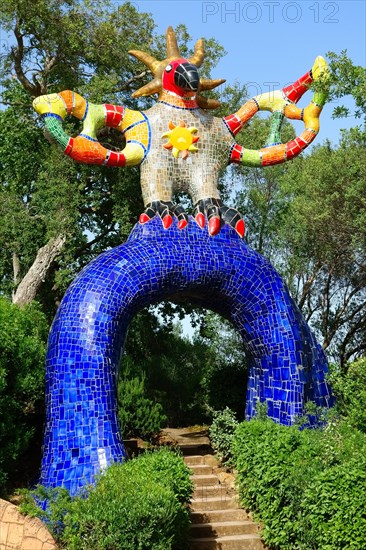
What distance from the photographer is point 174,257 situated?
33.1ft

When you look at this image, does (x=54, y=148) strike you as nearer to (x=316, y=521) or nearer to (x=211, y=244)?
(x=211, y=244)

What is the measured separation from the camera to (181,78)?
10836mm

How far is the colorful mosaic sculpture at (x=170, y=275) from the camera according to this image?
8992 mm

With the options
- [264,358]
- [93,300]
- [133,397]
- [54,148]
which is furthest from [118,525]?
[54,148]

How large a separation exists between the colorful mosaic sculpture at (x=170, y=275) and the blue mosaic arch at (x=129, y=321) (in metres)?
0.01

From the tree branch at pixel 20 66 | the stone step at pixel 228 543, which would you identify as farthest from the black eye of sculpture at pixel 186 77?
the stone step at pixel 228 543

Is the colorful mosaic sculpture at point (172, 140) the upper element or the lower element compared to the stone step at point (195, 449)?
upper

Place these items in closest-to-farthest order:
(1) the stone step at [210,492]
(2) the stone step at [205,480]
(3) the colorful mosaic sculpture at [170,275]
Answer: (3) the colorful mosaic sculpture at [170,275] < (1) the stone step at [210,492] < (2) the stone step at [205,480]

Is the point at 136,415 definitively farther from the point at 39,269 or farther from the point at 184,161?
the point at 39,269

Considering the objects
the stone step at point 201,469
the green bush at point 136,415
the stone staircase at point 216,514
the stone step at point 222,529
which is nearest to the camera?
the stone staircase at point 216,514

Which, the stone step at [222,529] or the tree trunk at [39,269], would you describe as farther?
the tree trunk at [39,269]

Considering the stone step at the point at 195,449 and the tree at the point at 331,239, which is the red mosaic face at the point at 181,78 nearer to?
the tree at the point at 331,239

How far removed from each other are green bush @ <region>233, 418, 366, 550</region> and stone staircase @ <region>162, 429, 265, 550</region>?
0.27m

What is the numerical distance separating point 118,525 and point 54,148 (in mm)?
10354
